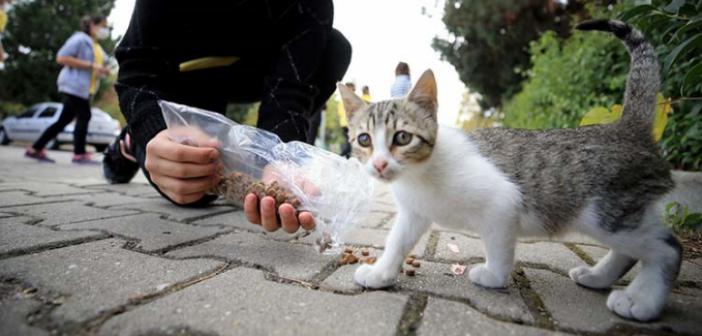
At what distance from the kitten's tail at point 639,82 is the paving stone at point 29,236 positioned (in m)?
2.13

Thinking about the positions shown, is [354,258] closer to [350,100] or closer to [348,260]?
[348,260]

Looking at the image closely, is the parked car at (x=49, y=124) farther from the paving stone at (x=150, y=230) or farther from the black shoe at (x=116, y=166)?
the paving stone at (x=150, y=230)

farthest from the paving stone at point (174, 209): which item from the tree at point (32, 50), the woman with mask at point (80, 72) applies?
the tree at point (32, 50)

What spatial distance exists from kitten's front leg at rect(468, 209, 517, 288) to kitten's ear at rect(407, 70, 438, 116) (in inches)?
19.1

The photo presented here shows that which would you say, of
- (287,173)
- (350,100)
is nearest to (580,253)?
(350,100)

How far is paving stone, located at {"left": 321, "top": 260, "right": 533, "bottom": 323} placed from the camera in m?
1.03

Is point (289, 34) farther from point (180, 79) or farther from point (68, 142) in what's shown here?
point (68, 142)

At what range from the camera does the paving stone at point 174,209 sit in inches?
81.7

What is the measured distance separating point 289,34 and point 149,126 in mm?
1098

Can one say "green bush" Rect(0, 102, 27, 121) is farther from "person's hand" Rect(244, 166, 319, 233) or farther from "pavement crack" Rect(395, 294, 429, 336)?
"pavement crack" Rect(395, 294, 429, 336)

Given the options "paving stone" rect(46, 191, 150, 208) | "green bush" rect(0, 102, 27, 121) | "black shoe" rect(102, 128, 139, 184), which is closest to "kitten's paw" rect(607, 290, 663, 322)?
"paving stone" rect(46, 191, 150, 208)

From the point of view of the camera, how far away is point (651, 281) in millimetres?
1076

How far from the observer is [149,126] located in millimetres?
1682

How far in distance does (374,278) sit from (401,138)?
1.65 feet
